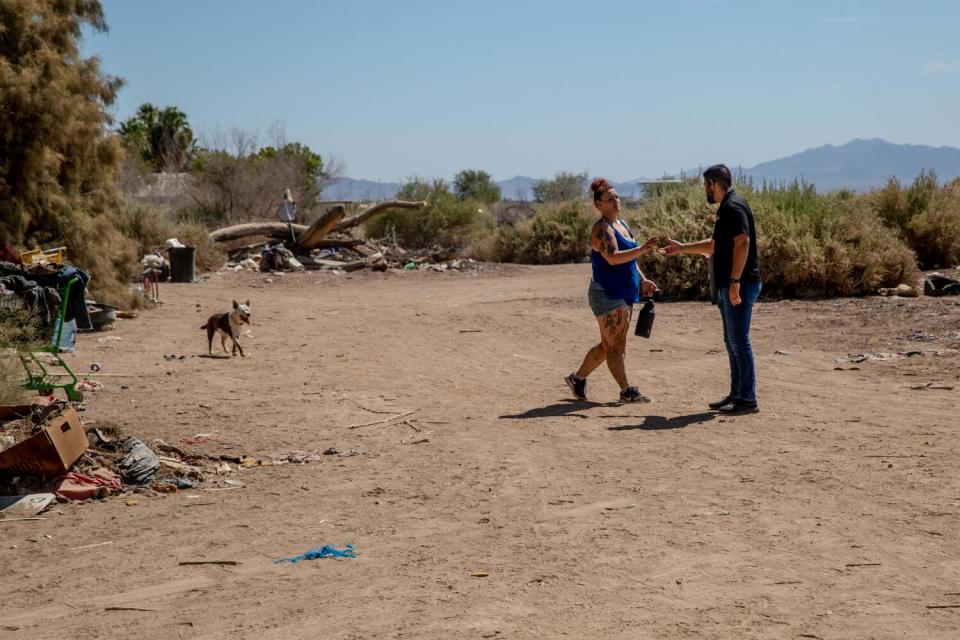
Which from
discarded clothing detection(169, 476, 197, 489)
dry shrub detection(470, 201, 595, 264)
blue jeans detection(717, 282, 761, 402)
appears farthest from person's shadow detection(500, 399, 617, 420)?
dry shrub detection(470, 201, 595, 264)

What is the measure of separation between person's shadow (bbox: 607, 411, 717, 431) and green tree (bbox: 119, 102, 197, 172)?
58.9 m

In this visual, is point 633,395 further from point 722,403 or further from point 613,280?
point 613,280

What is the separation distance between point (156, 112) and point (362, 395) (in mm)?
62060

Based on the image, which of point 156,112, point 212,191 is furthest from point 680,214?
point 156,112

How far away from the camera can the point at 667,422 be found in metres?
9.41

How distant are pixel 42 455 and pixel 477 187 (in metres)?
58.4

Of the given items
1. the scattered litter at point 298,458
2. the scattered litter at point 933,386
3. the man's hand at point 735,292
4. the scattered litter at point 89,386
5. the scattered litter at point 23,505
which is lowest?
the scattered litter at point 23,505

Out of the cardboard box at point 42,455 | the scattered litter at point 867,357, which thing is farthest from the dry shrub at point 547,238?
the cardboard box at point 42,455

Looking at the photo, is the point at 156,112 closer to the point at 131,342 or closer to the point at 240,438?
the point at 131,342

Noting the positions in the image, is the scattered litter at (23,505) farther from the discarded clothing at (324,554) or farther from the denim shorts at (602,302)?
the denim shorts at (602,302)

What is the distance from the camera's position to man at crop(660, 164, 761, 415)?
9062 mm

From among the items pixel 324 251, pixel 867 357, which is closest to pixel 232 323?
pixel 867 357

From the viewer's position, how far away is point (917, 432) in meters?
8.66

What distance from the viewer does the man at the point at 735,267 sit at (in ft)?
29.7
